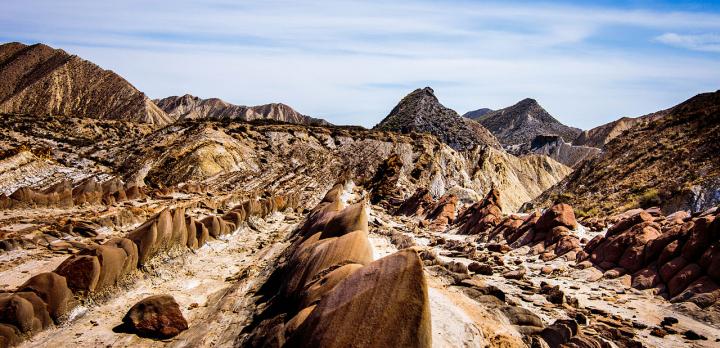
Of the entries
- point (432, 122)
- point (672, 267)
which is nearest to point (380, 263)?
point (672, 267)

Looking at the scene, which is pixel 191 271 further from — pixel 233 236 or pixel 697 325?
pixel 697 325

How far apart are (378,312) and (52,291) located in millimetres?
9727

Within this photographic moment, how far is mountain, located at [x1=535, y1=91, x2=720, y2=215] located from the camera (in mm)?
25750

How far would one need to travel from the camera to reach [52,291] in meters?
11.9

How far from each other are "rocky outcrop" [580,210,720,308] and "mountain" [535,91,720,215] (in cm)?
957

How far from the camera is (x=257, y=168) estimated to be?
63625 mm

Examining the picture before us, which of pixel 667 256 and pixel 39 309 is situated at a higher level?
pixel 667 256

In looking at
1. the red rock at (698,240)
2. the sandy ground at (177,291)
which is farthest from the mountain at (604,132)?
the sandy ground at (177,291)

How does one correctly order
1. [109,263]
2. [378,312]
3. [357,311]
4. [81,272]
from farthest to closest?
[109,263]
[81,272]
[357,311]
[378,312]

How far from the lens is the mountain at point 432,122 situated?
114 meters

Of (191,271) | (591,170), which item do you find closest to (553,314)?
(191,271)

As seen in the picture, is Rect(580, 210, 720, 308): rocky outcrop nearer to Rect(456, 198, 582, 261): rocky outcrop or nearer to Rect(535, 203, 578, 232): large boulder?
Rect(456, 198, 582, 261): rocky outcrop

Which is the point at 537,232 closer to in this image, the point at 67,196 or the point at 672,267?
the point at 672,267

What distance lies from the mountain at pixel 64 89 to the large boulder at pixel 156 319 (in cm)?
12842
